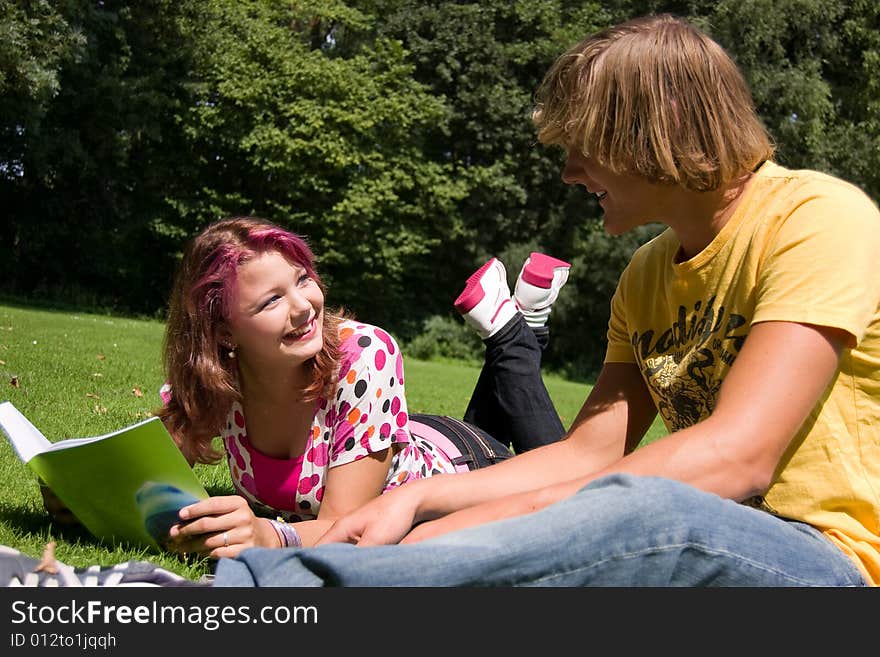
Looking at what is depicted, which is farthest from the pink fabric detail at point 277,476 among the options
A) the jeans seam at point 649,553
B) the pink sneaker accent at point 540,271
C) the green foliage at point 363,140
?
the green foliage at point 363,140

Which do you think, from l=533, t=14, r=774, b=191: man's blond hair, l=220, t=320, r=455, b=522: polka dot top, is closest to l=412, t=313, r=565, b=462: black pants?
l=220, t=320, r=455, b=522: polka dot top

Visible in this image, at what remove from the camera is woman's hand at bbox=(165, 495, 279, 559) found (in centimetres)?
250

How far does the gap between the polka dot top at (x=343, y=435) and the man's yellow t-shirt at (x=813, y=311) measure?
1125mm

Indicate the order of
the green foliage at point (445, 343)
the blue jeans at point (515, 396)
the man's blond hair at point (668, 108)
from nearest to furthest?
the man's blond hair at point (668, 108), the blue jeans at point (515, 396), the green foliage at point (445, 343)

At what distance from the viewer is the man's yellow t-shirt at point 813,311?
189 cm

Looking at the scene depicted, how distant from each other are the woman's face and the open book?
568 millimetres

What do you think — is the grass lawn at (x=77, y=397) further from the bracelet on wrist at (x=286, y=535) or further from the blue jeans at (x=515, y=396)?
the blue jeans at (x=515, y=396)

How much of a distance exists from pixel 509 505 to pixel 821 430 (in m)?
0.64

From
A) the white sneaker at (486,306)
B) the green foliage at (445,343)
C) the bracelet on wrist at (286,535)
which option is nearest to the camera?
the bracelet on wrist at (286,535)

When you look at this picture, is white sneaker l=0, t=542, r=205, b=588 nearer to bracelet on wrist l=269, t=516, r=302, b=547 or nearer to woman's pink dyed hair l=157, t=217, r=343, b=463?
bracelet on wrist l=269, t=516, r=302, b=547

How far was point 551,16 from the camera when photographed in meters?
27.9

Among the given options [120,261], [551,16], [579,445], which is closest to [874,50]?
[551,16]
